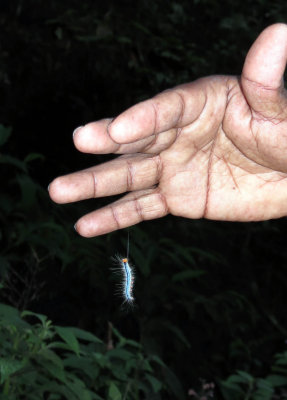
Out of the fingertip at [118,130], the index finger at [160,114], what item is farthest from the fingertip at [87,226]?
the fingertip at [118,130]

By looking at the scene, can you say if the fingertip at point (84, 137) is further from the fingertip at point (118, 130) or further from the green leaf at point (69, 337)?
the green leaf at point (69, 337)

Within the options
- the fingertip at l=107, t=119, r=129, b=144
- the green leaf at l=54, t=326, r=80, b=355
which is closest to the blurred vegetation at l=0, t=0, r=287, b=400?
the green leaf at l=54, t=326, r=80, b=355

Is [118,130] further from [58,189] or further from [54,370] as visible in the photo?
[54,370]

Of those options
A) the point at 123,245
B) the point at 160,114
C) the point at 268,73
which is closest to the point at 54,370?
the point at 160,114

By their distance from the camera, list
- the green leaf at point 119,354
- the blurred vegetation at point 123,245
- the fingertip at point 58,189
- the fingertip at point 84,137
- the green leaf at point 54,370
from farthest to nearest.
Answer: the blurred vegetation at point 123,245, the green leaf at point 119,354, the green leaf at point 54,370, the fingertip at point 58,189, the fingertip at point 84,137

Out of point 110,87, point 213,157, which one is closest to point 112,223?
point 213,157

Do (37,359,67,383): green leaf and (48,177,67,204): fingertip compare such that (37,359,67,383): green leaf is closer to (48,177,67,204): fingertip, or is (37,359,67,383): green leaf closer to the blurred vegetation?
the blurred vegetation
